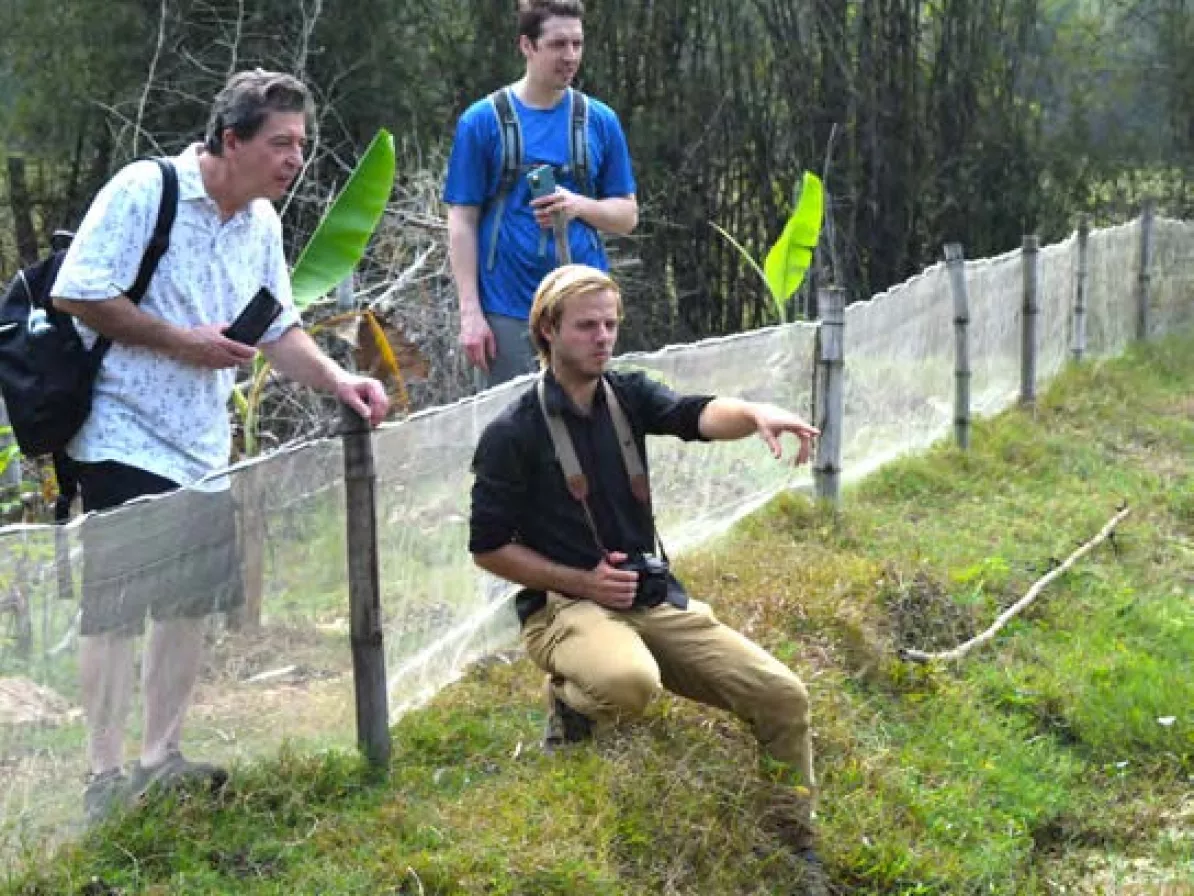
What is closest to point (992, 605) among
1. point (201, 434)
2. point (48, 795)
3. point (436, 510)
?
point (436, 510)

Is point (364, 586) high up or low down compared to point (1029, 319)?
up

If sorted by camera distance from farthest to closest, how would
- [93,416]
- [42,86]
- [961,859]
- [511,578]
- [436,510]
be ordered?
[42,86], [436,510], [961,859], [511,578], [93,416]

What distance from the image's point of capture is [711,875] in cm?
406

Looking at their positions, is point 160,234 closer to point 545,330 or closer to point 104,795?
point 545,330

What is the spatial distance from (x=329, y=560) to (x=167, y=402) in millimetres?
673

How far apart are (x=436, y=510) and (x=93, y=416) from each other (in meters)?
1.34

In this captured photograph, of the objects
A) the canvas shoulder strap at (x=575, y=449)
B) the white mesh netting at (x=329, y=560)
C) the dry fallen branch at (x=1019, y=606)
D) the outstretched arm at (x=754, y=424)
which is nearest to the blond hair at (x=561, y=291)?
the canvas shoulder strap at (x=575, y=449)

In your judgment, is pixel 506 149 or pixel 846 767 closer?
pixel 846 767

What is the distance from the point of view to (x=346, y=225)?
5.84 m

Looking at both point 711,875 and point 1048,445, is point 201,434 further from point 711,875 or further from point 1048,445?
point 1048,445

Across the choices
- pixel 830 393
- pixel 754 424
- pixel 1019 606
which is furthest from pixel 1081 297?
pixel 754 424

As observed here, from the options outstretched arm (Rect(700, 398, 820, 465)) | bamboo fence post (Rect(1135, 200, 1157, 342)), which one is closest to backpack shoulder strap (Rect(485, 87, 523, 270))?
outstretched arm (Rect(700, 398, 820, 465))

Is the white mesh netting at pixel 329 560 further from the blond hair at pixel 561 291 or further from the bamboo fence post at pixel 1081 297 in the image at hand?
the bamboo fence post at pixel 1081 297

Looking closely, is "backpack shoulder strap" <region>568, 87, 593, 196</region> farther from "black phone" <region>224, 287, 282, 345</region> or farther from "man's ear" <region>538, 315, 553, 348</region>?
"black phone" <region>224, 287, 282, 345</region>
